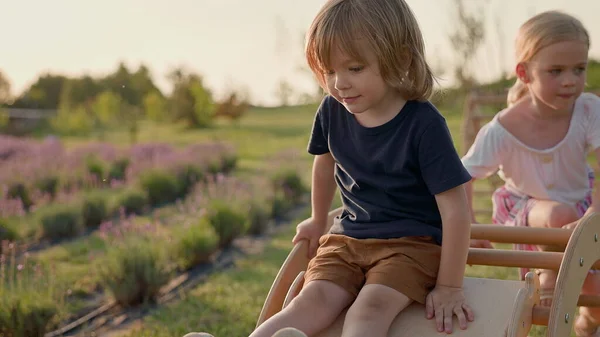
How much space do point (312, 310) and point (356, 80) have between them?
709 millimetres

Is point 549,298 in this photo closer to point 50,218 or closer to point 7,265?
point 7,265

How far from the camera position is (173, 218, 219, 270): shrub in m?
5.76

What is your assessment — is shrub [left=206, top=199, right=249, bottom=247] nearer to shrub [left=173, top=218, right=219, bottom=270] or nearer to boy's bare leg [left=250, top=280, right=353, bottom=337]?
shrub [left=173, top=218, right=219, bottom=270]

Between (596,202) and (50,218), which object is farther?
(50,218)

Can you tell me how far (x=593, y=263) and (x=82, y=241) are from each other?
5.34 meters

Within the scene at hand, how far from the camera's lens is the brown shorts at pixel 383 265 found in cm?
230

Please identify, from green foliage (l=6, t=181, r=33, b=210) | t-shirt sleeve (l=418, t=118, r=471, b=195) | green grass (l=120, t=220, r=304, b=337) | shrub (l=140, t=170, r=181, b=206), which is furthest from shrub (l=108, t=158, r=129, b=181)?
t-shirt sleeve (l=418, t=118, r=471, b=195)

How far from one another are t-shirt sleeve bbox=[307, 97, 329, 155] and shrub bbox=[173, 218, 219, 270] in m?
3.21

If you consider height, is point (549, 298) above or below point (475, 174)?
below

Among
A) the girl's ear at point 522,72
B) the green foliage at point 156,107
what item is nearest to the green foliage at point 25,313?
the girl's ear at point 522,72

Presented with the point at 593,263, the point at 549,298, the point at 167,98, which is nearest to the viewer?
→ the point at 593,263

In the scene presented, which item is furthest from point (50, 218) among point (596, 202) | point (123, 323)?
point (596, 202)

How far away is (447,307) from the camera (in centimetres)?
229

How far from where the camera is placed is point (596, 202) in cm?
297
